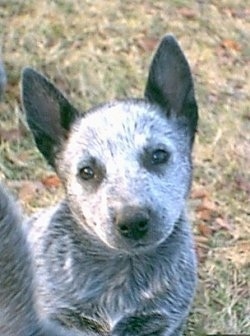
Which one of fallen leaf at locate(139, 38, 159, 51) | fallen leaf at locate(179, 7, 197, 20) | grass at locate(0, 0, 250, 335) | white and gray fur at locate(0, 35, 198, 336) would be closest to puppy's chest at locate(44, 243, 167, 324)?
white and gray fur at locate(0, 35, 198, 336)

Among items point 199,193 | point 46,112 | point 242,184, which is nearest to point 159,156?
point 46,112

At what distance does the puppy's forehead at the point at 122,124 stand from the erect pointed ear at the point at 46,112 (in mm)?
62

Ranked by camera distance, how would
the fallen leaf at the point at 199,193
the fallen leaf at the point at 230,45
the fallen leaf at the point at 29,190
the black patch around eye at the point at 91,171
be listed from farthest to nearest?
1. the fallen leaf at the point at 230,45
2. the fallen leaf at the point at 199,193
3. the fallen leaf at the point at 29,190
4. the black patch around eye at the point at 91,171

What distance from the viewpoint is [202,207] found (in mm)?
4676

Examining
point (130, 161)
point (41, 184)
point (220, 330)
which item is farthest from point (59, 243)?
point (41, 184)

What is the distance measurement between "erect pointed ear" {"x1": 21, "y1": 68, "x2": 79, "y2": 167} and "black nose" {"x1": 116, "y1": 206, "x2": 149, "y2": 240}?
44 centimetres

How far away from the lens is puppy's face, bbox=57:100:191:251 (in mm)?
2832

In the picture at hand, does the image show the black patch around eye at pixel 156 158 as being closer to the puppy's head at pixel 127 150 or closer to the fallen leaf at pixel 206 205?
the puppy's head at pixel 127 150

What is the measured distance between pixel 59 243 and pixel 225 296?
1.14m

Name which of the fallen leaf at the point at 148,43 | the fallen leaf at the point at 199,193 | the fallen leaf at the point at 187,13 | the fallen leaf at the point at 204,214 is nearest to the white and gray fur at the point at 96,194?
the fallen leaf at the point at 204,214

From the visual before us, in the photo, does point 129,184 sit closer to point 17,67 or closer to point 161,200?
point 161,200

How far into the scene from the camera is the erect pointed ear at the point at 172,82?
10.2 ft

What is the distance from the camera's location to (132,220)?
109 inches

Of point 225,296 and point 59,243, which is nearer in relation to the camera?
point 59,243
